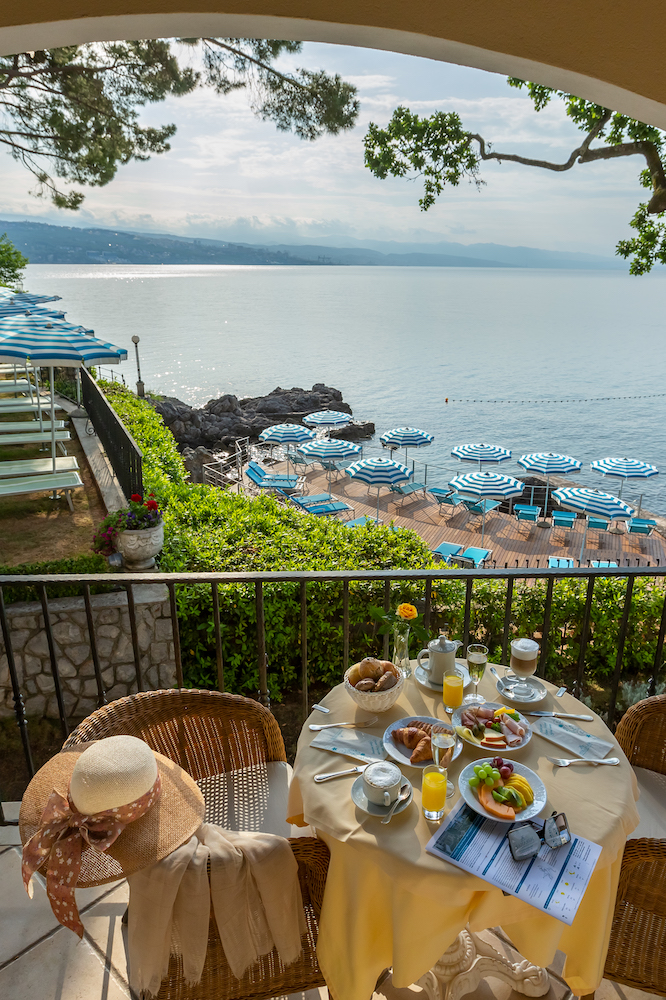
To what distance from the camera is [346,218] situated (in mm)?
139250

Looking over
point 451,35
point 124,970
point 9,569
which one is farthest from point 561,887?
point 9,569

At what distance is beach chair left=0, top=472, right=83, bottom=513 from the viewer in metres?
Answer: 7.67

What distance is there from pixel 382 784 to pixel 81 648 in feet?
15.5

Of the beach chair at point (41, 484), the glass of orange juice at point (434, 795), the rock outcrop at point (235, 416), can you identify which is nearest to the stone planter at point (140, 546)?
the beach chair at point (41, 484)

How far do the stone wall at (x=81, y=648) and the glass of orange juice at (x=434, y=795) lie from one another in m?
4.35

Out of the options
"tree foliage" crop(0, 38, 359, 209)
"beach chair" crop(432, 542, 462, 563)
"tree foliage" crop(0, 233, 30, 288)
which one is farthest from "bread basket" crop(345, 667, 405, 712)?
"tree foliage" crop(0, 233, 30, 288)

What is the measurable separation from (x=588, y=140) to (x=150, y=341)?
83001mm

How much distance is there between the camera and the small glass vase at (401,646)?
1.99 meters

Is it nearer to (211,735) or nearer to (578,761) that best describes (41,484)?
(211,735)

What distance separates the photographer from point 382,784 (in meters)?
1.46

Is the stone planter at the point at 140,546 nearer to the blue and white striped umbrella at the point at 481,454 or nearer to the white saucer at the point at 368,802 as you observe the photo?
the white saucer at the point at 368,802

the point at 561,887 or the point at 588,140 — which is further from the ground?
the point at 588,140

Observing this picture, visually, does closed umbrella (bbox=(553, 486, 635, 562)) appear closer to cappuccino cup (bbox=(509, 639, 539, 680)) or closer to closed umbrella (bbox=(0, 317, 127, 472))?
closed umbrella (bbox=(0, 317, 127, 472))

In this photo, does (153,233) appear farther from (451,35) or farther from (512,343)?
(451,35)
